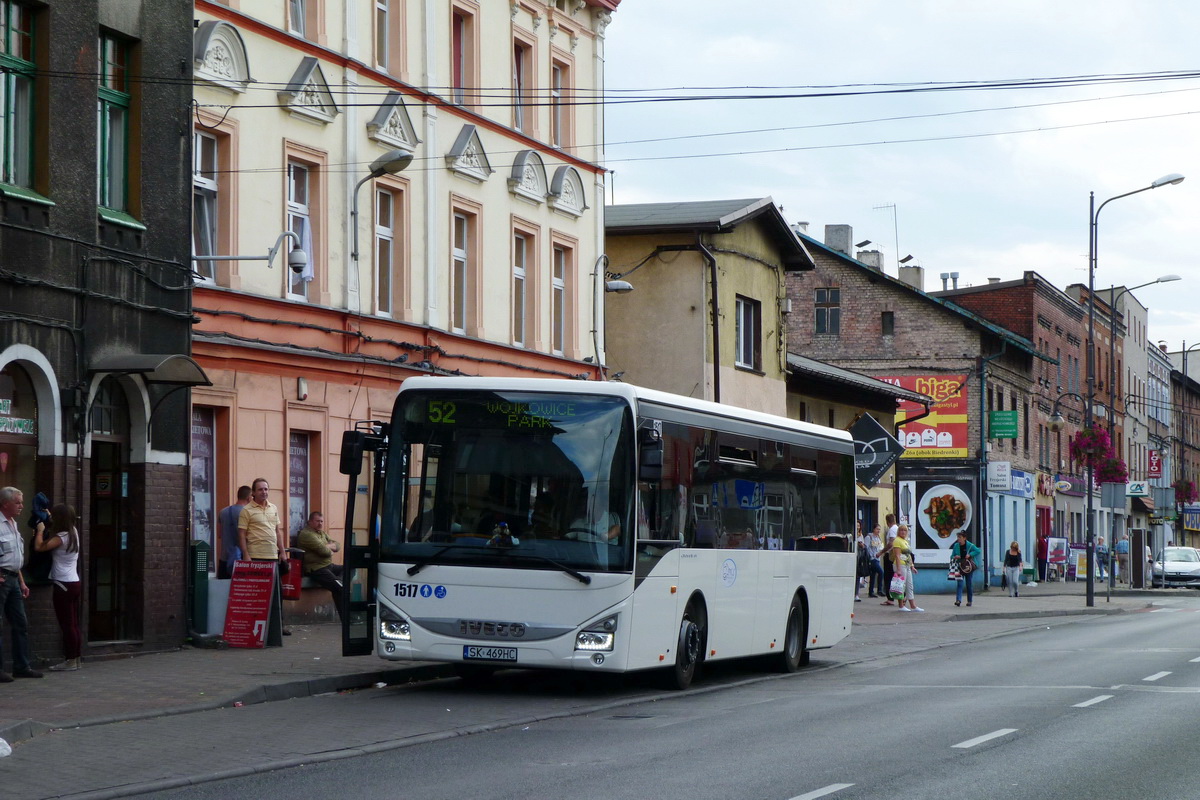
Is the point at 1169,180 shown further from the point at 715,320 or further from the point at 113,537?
the point at 113,537

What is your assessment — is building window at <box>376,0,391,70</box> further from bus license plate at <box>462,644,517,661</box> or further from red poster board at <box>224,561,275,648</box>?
bus license plate at <box>462,644,517,661</box>

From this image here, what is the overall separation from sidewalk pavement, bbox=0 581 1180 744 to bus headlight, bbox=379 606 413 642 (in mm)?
870

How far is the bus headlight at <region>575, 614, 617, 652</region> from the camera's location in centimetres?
1504

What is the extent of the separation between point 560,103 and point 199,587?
1442 cm

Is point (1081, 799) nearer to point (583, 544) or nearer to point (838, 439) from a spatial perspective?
point (583, 544)

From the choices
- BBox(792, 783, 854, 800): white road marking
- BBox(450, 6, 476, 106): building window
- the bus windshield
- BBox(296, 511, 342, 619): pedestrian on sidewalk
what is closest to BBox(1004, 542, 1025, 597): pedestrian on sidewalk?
BBox(450, 6, 476, 106): building window

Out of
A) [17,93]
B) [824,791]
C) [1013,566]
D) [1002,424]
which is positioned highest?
Answer: [17,93]

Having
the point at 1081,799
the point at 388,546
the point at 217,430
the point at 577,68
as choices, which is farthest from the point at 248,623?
the point at 577,68

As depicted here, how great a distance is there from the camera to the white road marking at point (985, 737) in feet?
39.5

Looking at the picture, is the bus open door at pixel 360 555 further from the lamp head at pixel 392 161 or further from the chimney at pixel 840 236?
the chimney at pixel 840 236

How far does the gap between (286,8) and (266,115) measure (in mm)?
1601

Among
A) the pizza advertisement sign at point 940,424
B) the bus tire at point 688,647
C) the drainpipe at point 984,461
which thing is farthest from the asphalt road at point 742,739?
the pizza advertisement sign at point 940,424

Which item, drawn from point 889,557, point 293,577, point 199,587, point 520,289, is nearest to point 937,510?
point 889,557

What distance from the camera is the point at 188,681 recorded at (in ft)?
52.0
